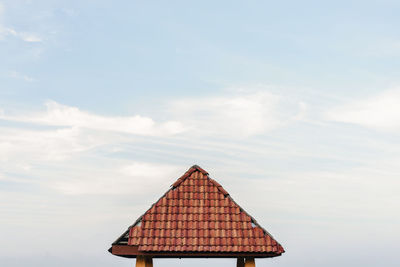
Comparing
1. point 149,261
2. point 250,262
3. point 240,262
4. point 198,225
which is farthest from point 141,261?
point 240,262

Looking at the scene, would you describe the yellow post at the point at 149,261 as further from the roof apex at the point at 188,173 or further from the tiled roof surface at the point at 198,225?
the roof apex at the point at 188,173

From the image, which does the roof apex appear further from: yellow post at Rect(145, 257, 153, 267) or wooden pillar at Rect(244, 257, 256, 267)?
wooden pillar at Rect(244, 257, 256, 267)

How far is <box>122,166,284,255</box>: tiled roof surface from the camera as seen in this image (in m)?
16.0

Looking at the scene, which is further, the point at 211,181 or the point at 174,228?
the point at 211,181

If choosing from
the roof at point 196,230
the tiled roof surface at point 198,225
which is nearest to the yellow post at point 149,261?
the roof at point 196,230

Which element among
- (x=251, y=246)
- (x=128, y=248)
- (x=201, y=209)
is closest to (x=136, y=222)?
(x=128, y=248)

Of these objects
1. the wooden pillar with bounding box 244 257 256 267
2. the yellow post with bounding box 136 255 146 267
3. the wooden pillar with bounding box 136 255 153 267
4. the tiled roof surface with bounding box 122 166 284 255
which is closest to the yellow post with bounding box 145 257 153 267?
the wooden pillar with bounding box 136 255 153 267

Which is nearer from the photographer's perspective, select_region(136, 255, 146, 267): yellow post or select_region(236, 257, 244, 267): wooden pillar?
select_region(136, 255, 146, 267): yellow post

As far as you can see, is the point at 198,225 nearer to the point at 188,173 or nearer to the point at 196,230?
the point at 196,230

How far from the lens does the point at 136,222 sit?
16.6m

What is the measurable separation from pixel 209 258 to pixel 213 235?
2.43ft

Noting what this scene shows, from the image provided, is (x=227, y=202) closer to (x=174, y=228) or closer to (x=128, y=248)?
(x=174, y=228)

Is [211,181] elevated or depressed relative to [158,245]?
elevated

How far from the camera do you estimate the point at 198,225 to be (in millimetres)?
16453
